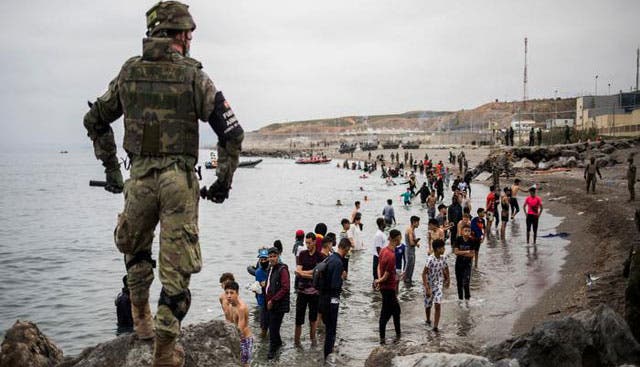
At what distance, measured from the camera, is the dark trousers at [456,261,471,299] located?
13508 millimetres

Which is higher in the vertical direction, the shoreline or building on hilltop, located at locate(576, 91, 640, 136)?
building on hilltop, located at locate(576, 91, 640, 136)

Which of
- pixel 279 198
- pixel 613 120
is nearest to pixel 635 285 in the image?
pixel 279 198

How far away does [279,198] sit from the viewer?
2173 inches

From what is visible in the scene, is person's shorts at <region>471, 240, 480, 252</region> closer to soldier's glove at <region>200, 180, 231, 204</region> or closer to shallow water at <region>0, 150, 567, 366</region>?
shallow water at <region>0, 150, 567, 366</region>

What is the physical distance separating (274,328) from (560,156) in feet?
156

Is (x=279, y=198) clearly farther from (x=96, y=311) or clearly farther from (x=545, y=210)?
(x=96, y=311)

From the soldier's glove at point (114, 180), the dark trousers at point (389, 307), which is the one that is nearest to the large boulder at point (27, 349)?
the soldier's glove at point (114, 180)

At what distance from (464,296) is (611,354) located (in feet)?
22.6

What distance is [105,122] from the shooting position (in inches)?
190

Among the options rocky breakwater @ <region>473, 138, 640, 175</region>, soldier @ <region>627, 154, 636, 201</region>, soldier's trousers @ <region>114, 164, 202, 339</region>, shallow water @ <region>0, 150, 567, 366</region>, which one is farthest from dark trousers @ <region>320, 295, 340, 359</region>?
rocky breakwater @ <region>473, 138, 640, 175</region>

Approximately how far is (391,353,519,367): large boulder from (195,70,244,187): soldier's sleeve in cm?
310

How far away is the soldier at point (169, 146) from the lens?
445 cm

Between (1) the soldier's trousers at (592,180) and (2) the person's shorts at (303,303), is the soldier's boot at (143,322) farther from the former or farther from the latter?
(1) the soldier's trousers at (592,180)

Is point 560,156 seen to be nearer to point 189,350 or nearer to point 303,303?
point 303,303
